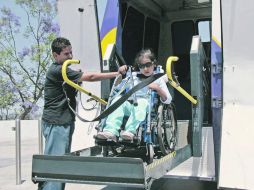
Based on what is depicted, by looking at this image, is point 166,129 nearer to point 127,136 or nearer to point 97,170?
point 127,136

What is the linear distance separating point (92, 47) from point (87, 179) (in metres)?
2.57

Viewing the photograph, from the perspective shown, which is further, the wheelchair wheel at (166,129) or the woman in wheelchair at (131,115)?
the wheelchair wheel at (166,129)

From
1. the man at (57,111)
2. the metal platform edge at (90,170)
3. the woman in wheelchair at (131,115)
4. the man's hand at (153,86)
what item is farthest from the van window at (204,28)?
the metal platform edge at (90,170)

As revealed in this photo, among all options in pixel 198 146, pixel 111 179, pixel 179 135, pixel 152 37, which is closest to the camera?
pixel 111 179

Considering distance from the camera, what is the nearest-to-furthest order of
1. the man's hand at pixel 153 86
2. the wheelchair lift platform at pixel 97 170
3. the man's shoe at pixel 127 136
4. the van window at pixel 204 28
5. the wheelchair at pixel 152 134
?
the wheelchair lift platform at pixel 97 170 < the man's shoe at pixel 127 136 < the wheelchair at pixel 152 134 < the man's hand at pixel 153 86 < the van window at pixel 204 28

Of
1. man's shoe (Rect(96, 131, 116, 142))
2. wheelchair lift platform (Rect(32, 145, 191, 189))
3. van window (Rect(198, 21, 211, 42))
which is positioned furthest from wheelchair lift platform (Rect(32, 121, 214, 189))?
van window (Rect(198, 21, 211, 42))

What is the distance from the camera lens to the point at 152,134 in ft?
14.9

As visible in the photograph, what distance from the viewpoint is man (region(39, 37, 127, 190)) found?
15.2ft

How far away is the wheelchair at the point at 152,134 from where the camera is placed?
440 cm

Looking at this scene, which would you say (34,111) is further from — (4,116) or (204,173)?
(204,173)

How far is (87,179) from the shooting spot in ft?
12.3

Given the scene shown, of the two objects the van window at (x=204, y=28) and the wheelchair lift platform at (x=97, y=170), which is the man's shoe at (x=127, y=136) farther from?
the van window at (x=204, y=28)

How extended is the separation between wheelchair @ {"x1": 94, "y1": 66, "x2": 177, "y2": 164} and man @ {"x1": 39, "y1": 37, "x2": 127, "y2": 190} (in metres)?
0.40

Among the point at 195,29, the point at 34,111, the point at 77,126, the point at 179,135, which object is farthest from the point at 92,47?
the point at 34,111
